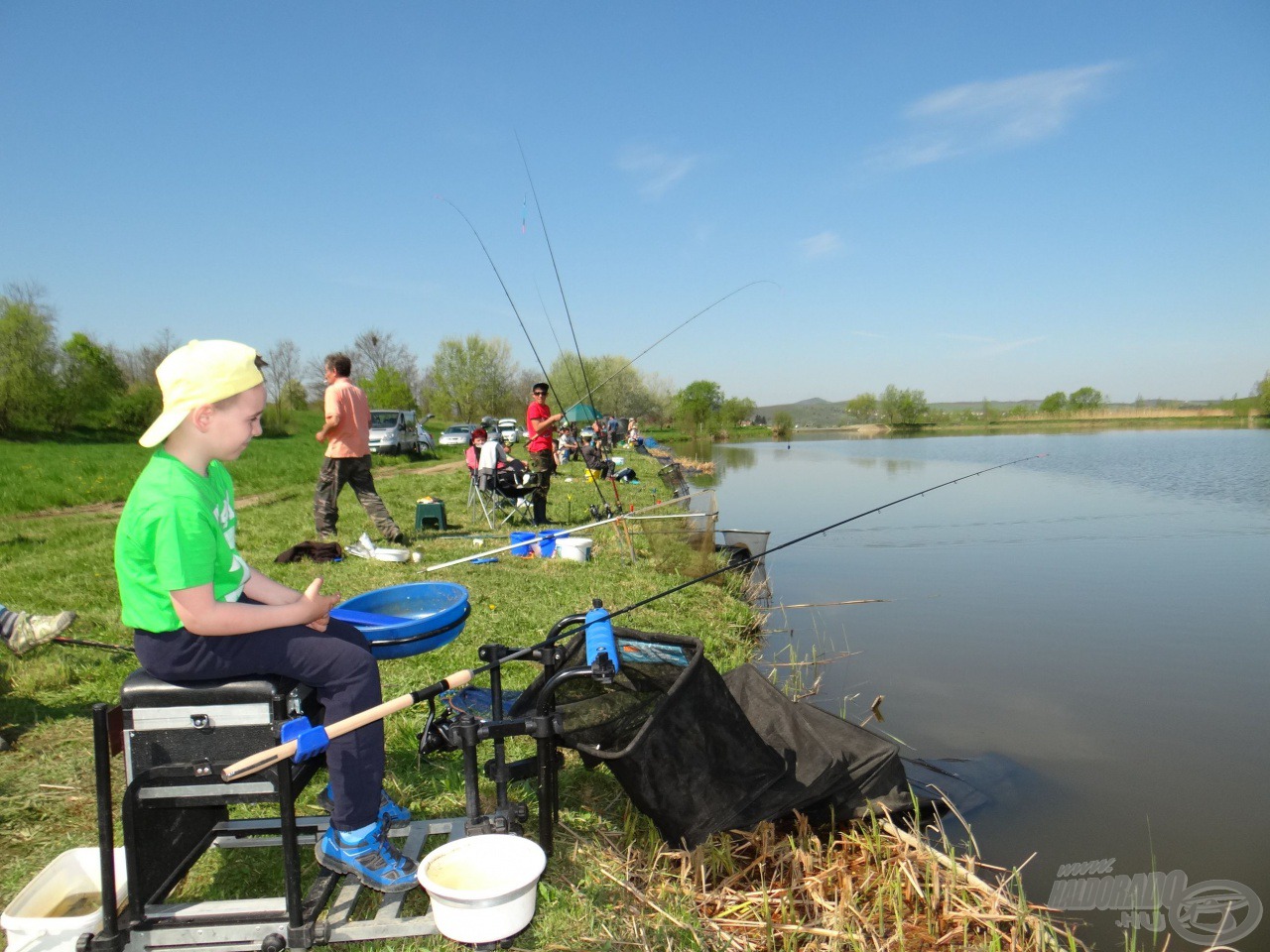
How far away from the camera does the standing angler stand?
10.0m

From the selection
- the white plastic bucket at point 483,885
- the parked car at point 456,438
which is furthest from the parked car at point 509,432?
the white plastic bucket at point 483,885

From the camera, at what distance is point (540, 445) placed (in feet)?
33.4

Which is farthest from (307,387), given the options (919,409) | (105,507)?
(919,409)

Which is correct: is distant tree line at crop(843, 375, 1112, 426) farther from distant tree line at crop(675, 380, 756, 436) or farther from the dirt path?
the dirt path

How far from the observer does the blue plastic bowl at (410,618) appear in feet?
9.04

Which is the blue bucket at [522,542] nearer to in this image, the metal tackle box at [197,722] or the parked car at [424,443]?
the metal tackle box at [197,722]

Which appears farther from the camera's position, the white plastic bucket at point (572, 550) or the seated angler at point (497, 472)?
the seated angler at point (497, 472)

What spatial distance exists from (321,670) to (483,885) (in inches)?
29.6

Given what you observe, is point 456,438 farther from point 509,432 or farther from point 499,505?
point 499,505

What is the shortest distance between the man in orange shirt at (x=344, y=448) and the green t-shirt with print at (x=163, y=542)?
Answer: 5.79 meters

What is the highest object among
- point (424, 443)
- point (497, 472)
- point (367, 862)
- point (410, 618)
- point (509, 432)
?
point (509, 432)

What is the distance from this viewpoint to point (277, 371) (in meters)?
52.8

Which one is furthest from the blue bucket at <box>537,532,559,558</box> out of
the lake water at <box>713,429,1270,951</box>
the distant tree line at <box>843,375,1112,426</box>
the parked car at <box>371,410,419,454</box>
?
the distant tree line at <box>843,375,1112,426</box>

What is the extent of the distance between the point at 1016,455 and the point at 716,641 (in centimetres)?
2986
